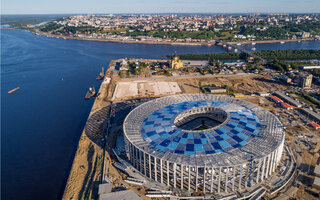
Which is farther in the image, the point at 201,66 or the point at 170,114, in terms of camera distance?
the point at 201,66

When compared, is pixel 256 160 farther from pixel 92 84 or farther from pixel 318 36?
pixel 318 36

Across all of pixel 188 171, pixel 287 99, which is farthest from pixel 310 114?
pixel 188 171

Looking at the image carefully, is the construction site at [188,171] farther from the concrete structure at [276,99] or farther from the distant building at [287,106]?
the concrete structure at [276,99]

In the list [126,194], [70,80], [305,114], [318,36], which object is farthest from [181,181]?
[318,36]

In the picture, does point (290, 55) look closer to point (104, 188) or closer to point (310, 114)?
point (310, 114)

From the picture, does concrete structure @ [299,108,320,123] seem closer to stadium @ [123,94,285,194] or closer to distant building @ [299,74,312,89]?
stadium @ [123,94,285,194]

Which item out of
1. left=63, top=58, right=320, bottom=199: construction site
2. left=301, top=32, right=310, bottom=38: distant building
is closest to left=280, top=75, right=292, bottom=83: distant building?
left=63, top=58, right=320, bottom=199: construction site
